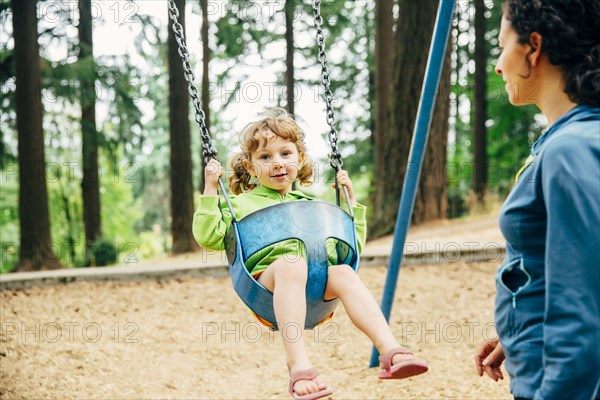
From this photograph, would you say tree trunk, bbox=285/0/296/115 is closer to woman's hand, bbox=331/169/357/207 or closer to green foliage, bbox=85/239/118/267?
green foliage, bbox=85/239/118/267

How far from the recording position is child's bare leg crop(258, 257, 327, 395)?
247 centimetres

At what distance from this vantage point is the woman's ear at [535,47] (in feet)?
4.89

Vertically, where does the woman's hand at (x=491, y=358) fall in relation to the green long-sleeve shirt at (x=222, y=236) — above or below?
below

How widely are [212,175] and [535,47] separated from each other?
1.63 metres

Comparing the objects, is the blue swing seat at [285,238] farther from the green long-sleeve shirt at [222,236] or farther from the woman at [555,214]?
the woman at [555,214]

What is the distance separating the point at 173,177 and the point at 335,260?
9.35 m

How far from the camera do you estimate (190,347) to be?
539 cm

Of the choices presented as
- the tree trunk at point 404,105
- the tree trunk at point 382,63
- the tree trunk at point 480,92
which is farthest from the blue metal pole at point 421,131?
the tree trunk at point 480,92

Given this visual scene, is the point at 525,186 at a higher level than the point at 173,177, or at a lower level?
higher

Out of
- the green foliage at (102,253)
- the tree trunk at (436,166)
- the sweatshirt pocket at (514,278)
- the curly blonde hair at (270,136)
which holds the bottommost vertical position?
the green foliage at (102,253)

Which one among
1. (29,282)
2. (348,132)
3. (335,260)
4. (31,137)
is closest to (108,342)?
(29,282)

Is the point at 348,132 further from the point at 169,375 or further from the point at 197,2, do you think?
the point at 169,375

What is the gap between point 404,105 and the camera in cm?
923

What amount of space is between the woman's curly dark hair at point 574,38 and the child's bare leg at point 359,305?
1.32 metres
